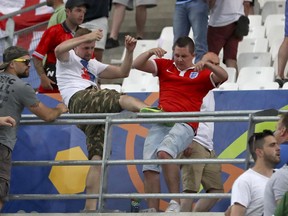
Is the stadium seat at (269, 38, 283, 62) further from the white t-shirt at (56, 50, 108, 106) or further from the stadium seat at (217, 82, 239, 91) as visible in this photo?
the white t-shirt at (56, 50, 108, 106)

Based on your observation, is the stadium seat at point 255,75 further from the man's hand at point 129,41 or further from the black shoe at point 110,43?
the man's hand at point 129,41

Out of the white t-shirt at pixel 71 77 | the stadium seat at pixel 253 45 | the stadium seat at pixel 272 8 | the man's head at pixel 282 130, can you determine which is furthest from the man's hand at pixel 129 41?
the stadium seat at pixel 272 8

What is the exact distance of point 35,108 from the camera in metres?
11.7

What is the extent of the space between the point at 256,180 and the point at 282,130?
0.44 m

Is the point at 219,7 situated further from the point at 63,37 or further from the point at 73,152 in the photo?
the point at 73,152

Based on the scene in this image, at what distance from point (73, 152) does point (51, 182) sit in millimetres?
341

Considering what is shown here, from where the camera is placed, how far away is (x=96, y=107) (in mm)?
12008

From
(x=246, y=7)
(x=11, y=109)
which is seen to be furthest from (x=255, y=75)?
(x=11, y=109)

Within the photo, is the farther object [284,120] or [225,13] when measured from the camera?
[225,13]

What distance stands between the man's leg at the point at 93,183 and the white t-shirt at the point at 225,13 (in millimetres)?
3232

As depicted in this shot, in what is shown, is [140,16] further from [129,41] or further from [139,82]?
[129,41]

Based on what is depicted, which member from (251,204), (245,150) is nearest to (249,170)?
(251,204)

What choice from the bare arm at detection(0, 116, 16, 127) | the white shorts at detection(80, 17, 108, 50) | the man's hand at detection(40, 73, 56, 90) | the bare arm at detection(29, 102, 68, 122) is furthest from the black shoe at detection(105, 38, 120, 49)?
the bare arm at detection(0, 116, 16, 127)

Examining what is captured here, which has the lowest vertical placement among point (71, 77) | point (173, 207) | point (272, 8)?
point (173, 207)
